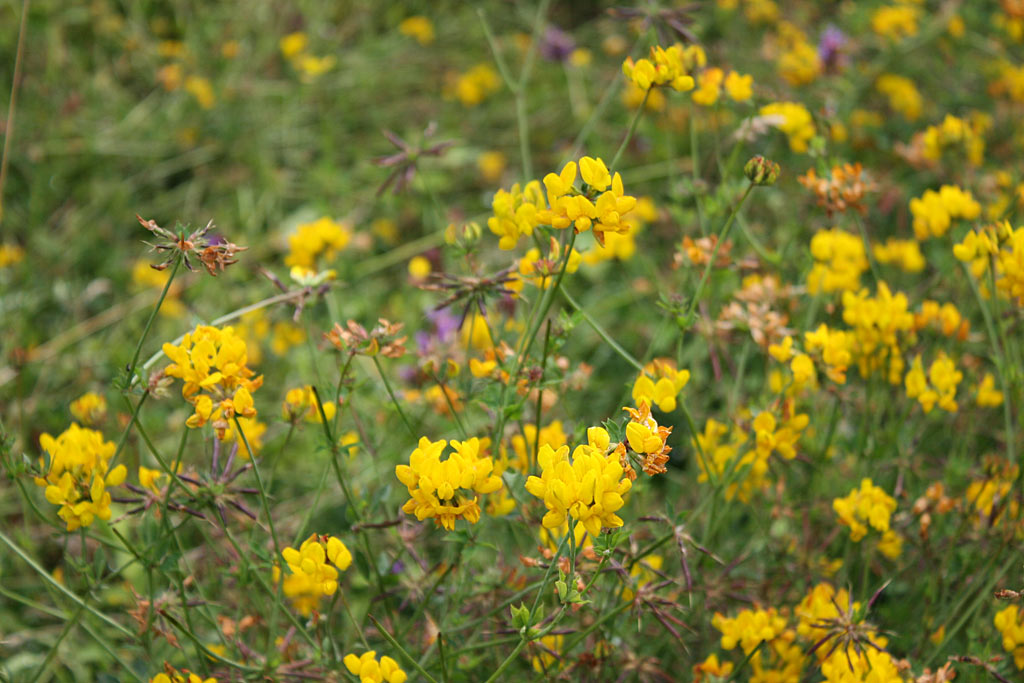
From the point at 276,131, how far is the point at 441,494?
2.39 m

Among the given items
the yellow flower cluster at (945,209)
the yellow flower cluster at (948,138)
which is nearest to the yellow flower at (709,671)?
the yellow flower cluster at (945,209)

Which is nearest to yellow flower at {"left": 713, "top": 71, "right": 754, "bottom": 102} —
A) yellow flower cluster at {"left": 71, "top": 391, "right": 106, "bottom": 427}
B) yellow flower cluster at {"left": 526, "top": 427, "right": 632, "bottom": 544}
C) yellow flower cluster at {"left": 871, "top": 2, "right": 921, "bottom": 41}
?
yellow flower cluster at {"left": 526, "top": 427, "right": 632, "bottom": 544}

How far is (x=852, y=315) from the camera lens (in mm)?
1449

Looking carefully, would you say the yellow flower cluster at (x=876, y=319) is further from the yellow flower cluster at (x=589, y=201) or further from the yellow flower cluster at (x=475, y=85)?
the yellow flower cluster at (x=475, y=85)

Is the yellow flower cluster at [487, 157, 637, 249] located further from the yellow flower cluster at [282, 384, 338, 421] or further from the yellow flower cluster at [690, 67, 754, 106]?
the yellow flower cluster at [690, 67, 754, 106]

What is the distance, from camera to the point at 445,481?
1.01 meters

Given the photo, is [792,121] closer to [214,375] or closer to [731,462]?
[731,462]

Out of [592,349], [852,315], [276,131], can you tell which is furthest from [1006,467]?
[276,131]

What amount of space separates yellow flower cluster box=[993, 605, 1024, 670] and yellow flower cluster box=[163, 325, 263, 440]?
Result: 3.48 feet

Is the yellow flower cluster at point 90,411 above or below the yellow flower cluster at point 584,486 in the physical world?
below

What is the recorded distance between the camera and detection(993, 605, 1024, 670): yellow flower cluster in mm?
1189

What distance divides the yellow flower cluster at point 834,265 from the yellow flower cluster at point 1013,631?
600 millimetres

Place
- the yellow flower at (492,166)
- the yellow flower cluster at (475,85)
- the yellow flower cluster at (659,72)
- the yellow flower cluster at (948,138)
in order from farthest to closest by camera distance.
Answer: the yellow flower cluster at (475,85), the yellow flower at (492,166), the yellow flower cluster at (948,138), the yellow flower cluster at (659,72)

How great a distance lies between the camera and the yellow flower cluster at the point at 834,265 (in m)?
1.59
